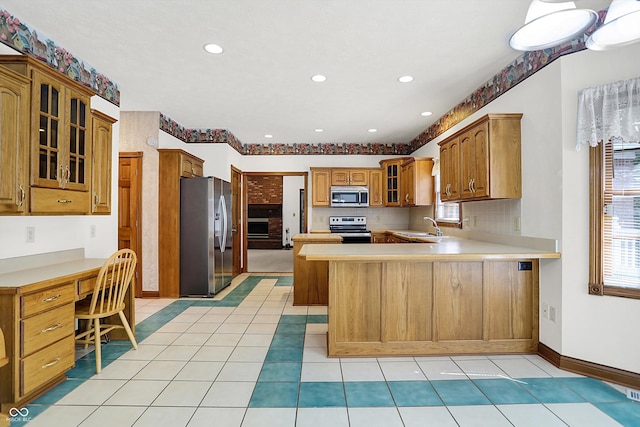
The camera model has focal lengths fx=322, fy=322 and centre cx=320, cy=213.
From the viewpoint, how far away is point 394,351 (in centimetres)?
269

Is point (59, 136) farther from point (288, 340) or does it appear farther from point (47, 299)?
point (288, 340)

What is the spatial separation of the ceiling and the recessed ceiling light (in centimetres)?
→ 6

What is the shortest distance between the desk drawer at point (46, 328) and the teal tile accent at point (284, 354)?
1454 millimetres

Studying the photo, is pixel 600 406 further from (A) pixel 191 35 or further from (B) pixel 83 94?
(B) pixel 83 94

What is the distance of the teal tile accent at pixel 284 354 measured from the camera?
8.73ft

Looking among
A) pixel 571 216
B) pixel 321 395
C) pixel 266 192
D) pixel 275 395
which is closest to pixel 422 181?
pixel 571 216

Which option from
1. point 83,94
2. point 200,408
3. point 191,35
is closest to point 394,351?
point 200,408

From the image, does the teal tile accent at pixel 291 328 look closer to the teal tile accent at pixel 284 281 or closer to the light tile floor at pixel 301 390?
the light tile floor at pixel 301 390

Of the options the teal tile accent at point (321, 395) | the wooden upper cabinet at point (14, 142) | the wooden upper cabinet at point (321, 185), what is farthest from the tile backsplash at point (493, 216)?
the wooden upper cabinet at point (14, 142)

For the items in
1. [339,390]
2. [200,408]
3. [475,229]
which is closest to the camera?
[200,408]

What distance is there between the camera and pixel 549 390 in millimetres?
2188

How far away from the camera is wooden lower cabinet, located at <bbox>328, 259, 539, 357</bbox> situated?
2.69 m

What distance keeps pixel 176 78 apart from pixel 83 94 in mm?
970

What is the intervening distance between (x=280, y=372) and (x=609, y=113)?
118 inches
